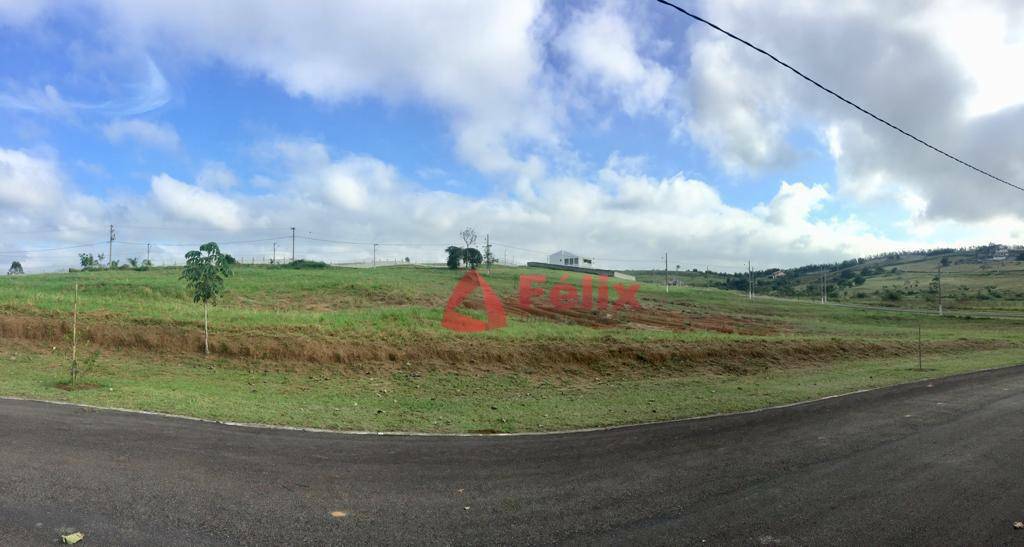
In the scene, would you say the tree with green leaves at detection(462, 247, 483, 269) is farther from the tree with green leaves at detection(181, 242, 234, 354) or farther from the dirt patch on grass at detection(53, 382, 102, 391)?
the dirt patch on grass at detection(53, 382, 102, 391)

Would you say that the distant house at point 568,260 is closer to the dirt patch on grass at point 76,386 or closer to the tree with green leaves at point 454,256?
the tree with green leaves at point 454,256

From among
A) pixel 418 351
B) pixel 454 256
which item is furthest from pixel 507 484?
pixel 454 256

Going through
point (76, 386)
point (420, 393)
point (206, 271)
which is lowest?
point (420, 393)

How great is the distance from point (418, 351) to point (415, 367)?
1.22m

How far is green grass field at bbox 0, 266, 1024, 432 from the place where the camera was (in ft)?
41.8

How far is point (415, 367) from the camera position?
1978 centimetres

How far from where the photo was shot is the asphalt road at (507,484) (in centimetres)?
549

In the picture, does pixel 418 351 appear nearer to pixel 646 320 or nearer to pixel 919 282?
pixel 646 320

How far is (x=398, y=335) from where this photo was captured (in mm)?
22219

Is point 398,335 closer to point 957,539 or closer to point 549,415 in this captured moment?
point 549,415

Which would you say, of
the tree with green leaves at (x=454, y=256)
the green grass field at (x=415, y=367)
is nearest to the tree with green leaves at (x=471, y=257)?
the tree with green leaves at (x=454, y=256)

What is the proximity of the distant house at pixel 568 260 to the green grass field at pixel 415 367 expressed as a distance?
332ft

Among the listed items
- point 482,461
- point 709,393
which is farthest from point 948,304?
point 482,461

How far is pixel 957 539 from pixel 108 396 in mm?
15472
